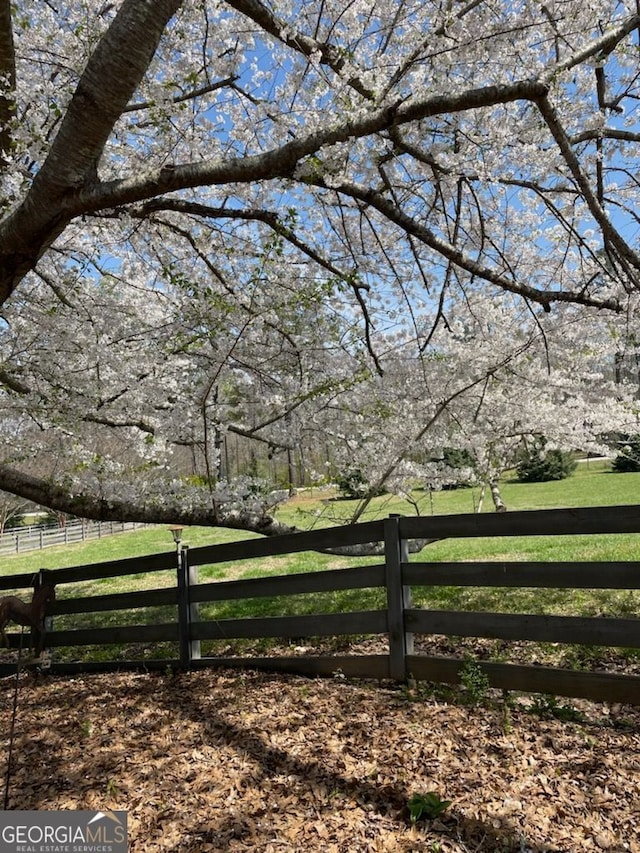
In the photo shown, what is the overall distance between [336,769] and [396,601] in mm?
1122

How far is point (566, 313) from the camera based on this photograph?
585 cm

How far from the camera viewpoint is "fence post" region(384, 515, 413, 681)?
11.4 ft

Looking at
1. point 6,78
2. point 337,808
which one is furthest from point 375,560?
point 6,78

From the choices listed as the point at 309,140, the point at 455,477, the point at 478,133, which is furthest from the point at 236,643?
the point at 478,133

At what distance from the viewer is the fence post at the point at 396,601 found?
348 centimetres

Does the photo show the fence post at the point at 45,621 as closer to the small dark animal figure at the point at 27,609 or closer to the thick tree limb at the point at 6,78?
the small dark animal figure at the point at 27,609

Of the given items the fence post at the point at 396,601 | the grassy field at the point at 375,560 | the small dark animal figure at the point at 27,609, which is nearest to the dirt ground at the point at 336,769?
the fence post at the point at 396,601

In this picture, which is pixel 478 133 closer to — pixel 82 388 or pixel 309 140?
pixel 309 140

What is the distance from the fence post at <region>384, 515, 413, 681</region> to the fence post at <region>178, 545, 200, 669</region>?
5.49 ft

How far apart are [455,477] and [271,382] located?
2.88 meters

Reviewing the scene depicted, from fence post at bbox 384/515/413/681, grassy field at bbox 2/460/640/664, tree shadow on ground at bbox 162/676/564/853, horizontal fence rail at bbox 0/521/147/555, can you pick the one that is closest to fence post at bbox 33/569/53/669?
grassy field at bbox 2/460/640/664

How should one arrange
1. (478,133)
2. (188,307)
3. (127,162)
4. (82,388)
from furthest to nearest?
(82,388)
(188,307)
(127,162)
(478,133)

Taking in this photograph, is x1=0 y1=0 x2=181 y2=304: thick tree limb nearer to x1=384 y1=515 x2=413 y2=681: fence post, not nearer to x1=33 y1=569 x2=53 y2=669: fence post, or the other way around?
x1=384 y1=515 x2=413 y2=681: fence post

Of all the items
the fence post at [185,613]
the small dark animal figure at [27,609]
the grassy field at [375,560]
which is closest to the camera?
the small dark animal figure at [27,609]
